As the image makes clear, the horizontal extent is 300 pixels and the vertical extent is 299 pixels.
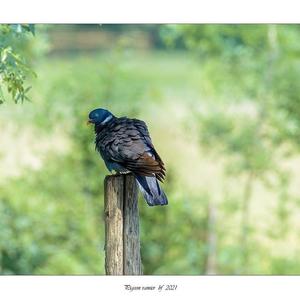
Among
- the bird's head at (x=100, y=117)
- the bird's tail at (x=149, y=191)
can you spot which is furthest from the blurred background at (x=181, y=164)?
the bird's tail at (x=149, y=191)

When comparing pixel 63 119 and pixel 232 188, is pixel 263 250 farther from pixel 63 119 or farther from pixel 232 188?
pixel 63 119

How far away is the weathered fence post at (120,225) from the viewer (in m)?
4.31

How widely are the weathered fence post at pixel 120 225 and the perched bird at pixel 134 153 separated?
0.08 meters

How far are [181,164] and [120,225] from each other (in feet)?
16.3

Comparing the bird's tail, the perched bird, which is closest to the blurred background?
the perched bird

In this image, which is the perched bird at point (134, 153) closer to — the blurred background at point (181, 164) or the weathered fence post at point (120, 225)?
the weathered fence post at point (120, 225)

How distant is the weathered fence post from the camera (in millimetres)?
4309

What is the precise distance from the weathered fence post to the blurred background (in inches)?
159

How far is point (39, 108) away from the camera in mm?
8914

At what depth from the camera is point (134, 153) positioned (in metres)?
4.54
